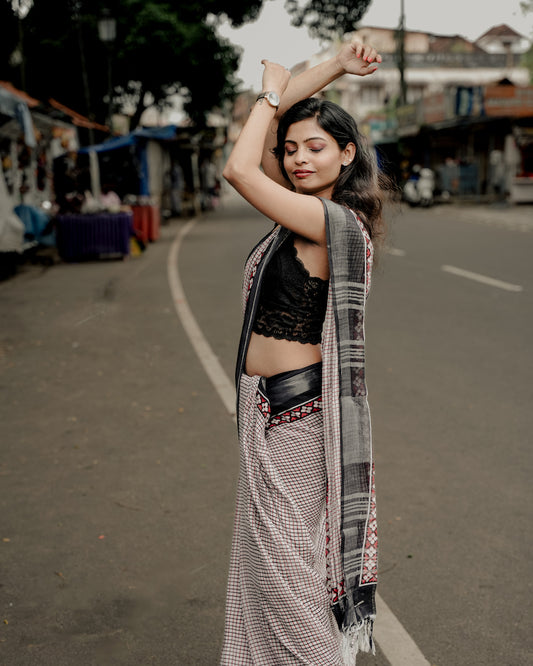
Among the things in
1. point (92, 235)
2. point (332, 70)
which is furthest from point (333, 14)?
point (332, 70)

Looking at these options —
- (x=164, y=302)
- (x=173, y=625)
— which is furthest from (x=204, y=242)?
(x=173, y=625)

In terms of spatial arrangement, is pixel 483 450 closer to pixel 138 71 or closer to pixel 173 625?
pixel 173 625

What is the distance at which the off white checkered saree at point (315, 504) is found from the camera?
2.13m

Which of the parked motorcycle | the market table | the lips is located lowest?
the parked motorcycle

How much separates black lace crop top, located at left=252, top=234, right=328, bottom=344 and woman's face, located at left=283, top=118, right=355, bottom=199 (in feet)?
0.55

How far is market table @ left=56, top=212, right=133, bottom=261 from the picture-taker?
15.5 meters

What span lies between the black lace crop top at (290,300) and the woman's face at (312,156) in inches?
6.6

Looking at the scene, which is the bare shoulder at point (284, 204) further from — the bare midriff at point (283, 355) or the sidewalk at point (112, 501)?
the sidewalk at point (112, 501)

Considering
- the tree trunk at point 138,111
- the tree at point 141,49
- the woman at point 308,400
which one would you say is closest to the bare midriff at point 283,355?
the woman at point 308,400

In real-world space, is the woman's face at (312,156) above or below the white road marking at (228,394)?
above

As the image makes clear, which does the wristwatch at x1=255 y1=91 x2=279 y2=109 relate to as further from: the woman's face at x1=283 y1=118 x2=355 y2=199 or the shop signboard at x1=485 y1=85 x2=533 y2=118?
the shop signboard at x1=485 y1=85 x2=533 y2=118

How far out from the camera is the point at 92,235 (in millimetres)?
15547

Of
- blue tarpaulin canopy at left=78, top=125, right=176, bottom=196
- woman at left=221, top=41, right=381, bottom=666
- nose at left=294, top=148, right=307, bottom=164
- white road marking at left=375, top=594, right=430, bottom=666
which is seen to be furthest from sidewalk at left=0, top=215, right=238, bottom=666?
blue tarpaulin canopy at left=78, top=125, right=176, bottom=196

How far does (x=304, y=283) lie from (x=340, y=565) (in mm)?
773
